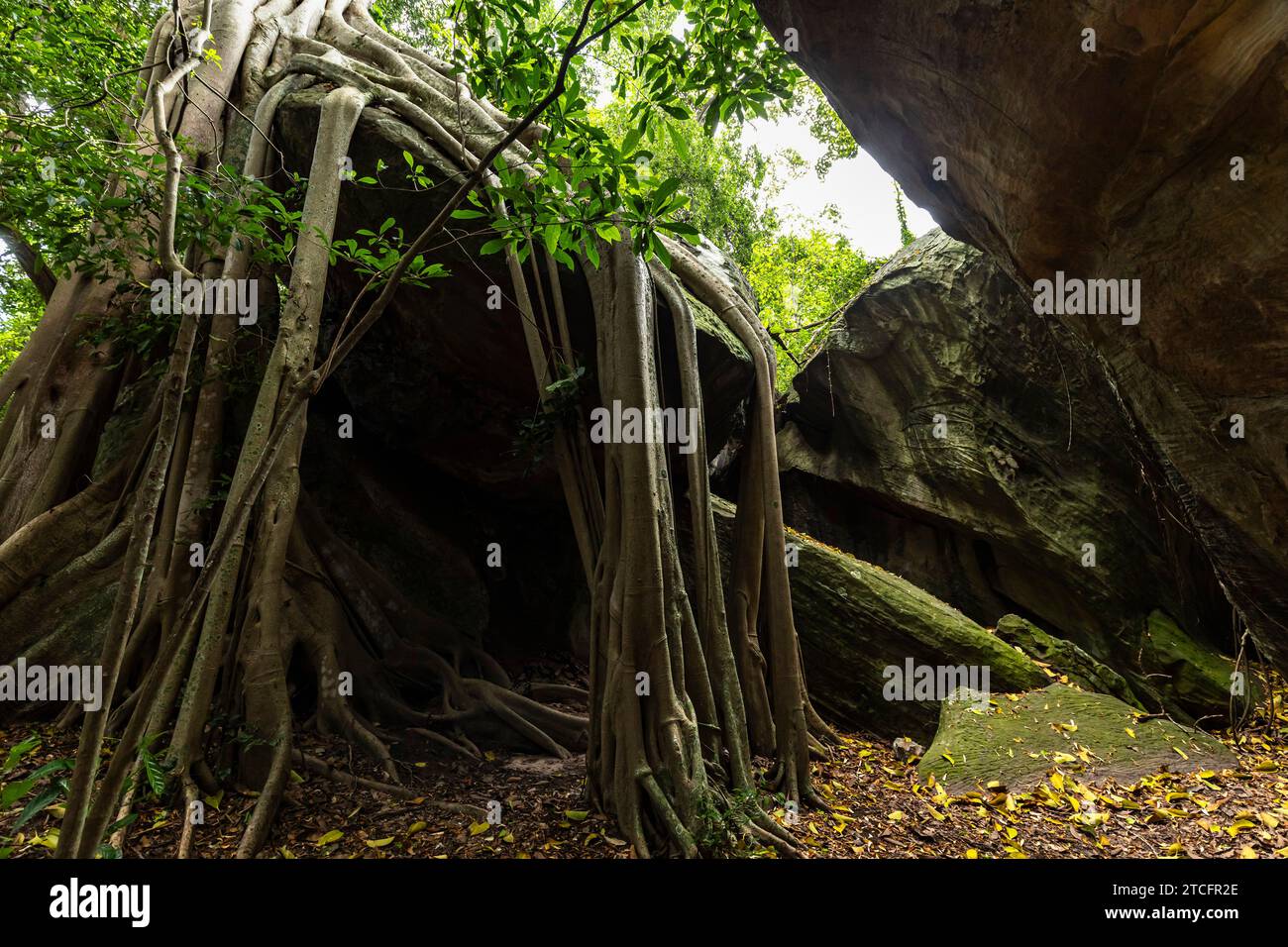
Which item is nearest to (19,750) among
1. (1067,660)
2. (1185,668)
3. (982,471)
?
(1067,660)

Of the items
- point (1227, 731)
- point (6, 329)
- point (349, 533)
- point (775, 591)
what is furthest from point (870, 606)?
point (6, 329)

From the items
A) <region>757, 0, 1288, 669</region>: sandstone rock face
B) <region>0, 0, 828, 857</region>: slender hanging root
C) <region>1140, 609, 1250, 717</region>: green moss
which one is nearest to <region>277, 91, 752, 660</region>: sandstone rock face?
<region>0, 0, 828, 857</region>: slender hanging root

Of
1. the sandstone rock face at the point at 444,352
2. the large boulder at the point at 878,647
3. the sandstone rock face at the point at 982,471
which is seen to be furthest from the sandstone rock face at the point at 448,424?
the sandstone rock face at the point at 982,471

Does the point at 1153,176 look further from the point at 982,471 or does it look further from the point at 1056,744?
the point at 982,471

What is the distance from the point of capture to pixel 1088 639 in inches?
280

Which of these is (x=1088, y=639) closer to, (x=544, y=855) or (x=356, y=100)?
(x=544, y=855)

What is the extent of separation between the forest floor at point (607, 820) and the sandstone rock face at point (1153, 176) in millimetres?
1349

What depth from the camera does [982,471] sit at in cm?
775

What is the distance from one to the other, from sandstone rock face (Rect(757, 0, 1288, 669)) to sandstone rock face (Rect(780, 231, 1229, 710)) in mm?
4114

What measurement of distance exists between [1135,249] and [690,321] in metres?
2.80

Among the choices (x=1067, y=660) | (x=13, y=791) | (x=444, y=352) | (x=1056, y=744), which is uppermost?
(x=444, y=352)

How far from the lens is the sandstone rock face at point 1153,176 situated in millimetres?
1869

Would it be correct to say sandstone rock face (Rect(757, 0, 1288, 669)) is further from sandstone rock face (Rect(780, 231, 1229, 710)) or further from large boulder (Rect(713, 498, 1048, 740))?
sandstone rock face (Rect(780, 231, 1229, 710))

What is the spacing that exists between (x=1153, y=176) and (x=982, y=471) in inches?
248
